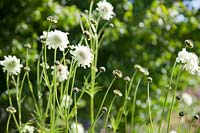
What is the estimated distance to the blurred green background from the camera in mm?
3594

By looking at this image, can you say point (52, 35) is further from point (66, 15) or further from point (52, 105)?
point (66, 15)

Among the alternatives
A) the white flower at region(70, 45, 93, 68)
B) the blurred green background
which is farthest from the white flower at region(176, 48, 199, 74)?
the blurred green background

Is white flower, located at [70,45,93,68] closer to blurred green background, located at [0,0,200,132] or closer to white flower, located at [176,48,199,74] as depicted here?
white flower, located at [176,48,199,74]

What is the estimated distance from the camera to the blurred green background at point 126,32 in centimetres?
359

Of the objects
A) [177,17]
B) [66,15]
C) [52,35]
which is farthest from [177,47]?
[52,35]

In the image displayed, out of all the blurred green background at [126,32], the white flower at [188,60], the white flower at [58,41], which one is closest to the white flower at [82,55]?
the white flower at [58,41]

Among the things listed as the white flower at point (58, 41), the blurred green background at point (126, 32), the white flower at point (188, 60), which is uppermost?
the blurred green background at point (126, 32)

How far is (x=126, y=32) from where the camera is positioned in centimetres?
380

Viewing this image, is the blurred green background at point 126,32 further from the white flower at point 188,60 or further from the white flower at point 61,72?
the white flower at point 188,60

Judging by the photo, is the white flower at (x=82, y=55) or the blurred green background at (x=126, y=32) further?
the blurred green background at (x=126, y=32)

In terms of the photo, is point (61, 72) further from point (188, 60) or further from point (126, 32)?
point (126, 32)

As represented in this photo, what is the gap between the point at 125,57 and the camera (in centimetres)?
388

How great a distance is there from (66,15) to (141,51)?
672 mm

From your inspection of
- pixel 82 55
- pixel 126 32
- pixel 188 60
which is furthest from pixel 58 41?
pixel 126 32
